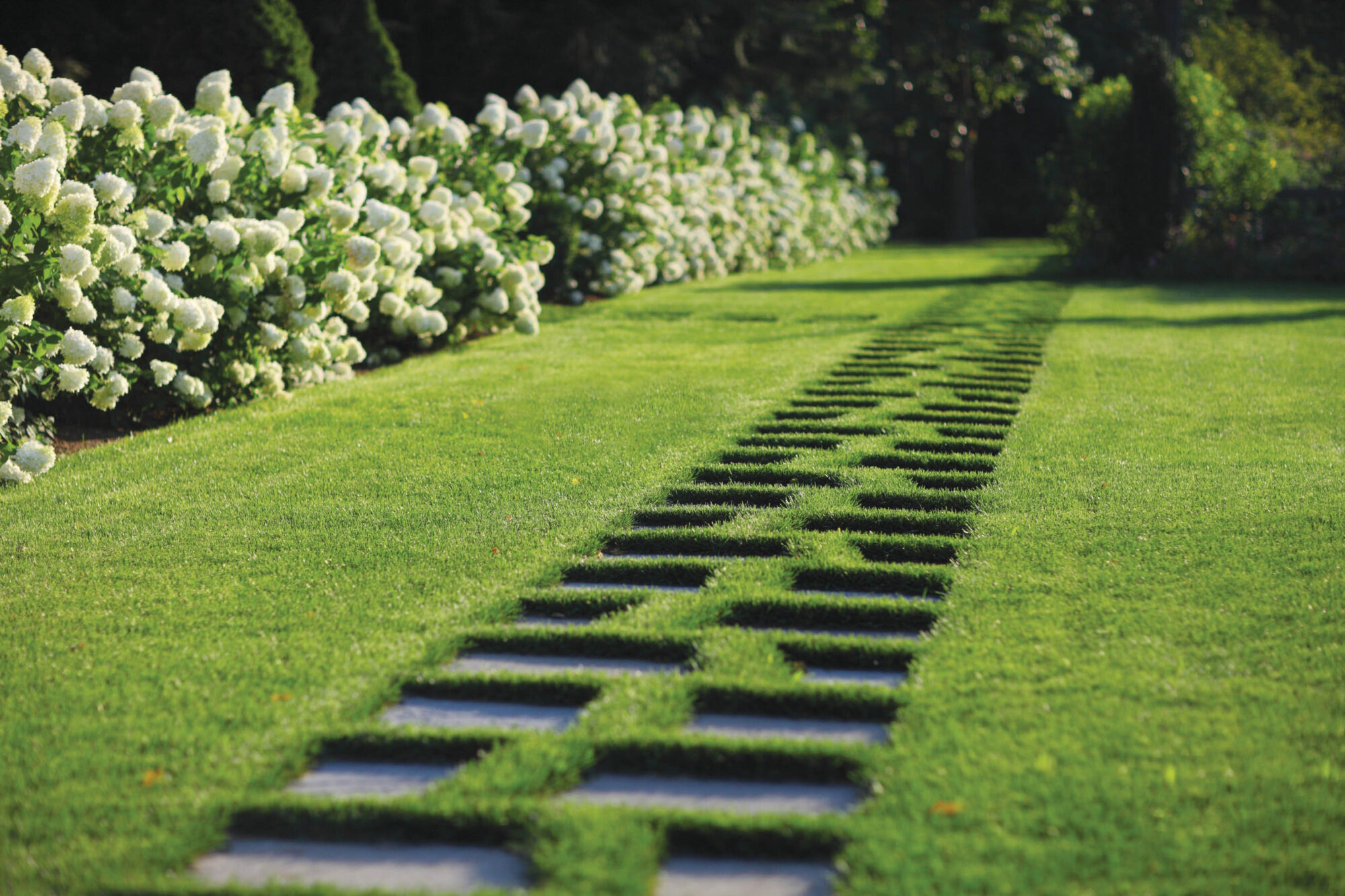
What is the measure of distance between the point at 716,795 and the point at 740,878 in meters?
0.31

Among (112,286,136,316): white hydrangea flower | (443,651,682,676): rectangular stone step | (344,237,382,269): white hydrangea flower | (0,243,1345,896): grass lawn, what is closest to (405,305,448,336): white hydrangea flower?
(344,237,382,269): white hydrangea flower

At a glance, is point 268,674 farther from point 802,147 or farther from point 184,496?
point 802,147

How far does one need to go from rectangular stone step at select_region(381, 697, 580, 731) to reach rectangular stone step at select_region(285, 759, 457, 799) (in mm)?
175

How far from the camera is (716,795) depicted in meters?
2.43

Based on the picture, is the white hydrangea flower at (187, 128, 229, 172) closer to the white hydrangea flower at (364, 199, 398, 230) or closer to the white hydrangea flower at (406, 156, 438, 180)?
the white hydrangea flower at (364, 199, 398, 230)

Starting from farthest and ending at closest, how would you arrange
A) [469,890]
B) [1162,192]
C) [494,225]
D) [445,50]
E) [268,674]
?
[445,50], [1162,192], [494,225], [268,674], [469,890]

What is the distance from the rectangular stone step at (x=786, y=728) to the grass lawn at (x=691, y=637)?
5 cm

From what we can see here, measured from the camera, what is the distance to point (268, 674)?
2982mm

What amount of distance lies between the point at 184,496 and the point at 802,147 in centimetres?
1587

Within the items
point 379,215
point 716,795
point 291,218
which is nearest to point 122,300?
point 291,218

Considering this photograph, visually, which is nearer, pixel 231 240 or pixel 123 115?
pixel 123 115

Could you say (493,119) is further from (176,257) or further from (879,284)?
(879,284)

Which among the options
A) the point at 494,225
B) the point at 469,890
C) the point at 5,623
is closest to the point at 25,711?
the point at 5,623

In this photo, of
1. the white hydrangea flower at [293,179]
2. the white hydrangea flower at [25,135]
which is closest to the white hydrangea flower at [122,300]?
the white hydrangea flower at [25,135]
